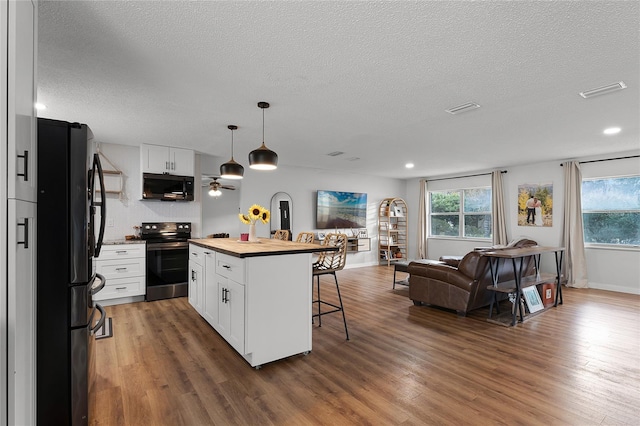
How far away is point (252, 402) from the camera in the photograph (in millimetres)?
2178

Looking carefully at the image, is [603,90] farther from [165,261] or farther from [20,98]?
[165,261]

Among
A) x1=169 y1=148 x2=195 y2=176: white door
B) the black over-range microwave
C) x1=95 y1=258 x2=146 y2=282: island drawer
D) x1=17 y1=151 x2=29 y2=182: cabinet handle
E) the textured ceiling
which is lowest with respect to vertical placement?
x1=95 y1=258 x2=146 y2=282: island drawer

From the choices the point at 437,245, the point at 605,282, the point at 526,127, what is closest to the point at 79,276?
the point at 526,127

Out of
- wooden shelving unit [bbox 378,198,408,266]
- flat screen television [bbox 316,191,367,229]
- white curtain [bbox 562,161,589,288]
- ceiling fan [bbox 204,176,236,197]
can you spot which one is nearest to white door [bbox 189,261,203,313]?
ceiling fan [bbox 204,176,236,197]

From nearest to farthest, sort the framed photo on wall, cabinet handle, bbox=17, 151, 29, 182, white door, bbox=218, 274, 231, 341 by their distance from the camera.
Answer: cabinet handle, bbox=17, 151, 29, 182 → white door, bbox=218, 274, 231, 341 → the framed photo on wall

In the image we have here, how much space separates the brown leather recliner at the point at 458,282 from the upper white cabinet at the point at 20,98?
4012 mm

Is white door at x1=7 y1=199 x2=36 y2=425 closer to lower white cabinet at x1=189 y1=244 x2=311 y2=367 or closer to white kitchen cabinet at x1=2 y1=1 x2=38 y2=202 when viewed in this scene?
white kitchen cabinet at x1=2 y1=1 x2=38 y2=202

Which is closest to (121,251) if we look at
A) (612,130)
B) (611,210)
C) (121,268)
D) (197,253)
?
(121,268)

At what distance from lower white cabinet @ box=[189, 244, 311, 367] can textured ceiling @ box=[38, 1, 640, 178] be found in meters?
1.52

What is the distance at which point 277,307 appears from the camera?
2.75 metres

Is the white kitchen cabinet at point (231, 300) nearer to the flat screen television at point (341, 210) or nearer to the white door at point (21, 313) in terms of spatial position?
the white door at point (21, 313)

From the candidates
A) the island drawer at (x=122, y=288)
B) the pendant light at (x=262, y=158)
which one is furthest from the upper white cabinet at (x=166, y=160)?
the pendant light at (x=262, y=158)

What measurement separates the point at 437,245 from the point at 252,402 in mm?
7264

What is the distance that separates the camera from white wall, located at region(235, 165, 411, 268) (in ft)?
21.7
